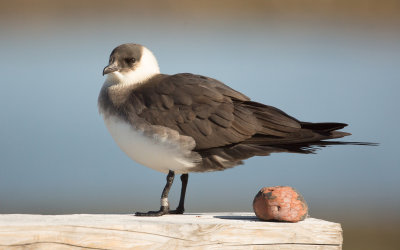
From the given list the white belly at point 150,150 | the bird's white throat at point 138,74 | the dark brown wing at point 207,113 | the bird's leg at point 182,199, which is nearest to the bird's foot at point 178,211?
the bird's leg at point 182,199

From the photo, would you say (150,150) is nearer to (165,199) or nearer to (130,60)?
(165,199)

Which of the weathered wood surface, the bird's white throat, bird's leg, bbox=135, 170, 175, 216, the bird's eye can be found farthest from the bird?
the weathered wood surface

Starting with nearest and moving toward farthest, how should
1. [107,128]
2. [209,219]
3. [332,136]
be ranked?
[209,219]
[332,136]
[107,128]

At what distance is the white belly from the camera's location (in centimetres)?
394

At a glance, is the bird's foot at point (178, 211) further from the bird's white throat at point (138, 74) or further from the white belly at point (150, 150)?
the bird's white throat at point (138, 74)

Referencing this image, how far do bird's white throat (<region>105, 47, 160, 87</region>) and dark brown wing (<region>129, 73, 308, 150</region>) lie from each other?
178 millimetres

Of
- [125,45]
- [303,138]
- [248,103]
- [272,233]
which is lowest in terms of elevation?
[272,233]

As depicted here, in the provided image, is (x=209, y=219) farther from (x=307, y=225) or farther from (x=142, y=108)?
(x=142, y=108)

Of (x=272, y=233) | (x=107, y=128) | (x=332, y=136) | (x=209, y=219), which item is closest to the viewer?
(x=272, y=233)

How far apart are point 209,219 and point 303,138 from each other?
0.97 meters

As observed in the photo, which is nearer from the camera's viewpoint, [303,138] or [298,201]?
[298,201]

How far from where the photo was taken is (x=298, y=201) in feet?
11.6

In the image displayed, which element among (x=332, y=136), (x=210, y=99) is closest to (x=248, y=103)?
(x=210, y=99)

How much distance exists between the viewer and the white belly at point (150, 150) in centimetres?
394
